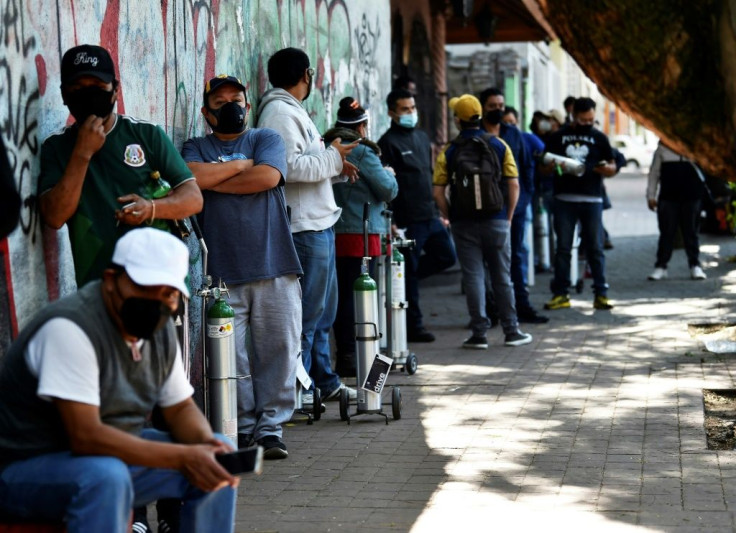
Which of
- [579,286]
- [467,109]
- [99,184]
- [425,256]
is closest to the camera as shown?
[99,184]

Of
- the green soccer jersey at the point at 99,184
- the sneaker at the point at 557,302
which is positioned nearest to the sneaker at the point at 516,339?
the sneaker at the point at 557,302

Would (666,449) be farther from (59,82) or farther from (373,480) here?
(59,82)

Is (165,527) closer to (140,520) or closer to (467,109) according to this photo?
(140,520)

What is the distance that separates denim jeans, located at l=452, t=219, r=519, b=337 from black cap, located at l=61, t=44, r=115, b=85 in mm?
5873

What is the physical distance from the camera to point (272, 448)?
23.2ft

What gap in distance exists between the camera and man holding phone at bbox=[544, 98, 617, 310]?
13.3 m

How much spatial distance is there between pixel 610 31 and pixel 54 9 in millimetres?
2687

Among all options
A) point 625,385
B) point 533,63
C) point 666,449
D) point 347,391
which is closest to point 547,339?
point 625,385

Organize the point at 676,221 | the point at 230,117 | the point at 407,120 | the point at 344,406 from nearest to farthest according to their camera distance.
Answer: the point at 230,117 → the point at 344,406 → the point at 407,120 → the point at 676,221

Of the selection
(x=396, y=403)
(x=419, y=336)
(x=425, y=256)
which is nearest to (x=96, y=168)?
(x=396, y=403)

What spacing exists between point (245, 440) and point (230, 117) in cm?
171

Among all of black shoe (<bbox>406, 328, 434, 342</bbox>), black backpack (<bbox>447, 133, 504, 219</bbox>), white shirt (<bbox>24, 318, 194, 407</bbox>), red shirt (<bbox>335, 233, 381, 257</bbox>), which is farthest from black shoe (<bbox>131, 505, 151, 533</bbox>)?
black shoe (<bbox>406, 328, 434, 342</bbox>)

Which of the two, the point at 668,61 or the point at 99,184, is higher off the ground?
the point at 668,61

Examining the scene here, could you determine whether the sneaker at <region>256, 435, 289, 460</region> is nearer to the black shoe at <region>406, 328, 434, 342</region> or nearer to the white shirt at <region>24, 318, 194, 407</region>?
the white shirt at <region>24, 318, 194, 407</region>
